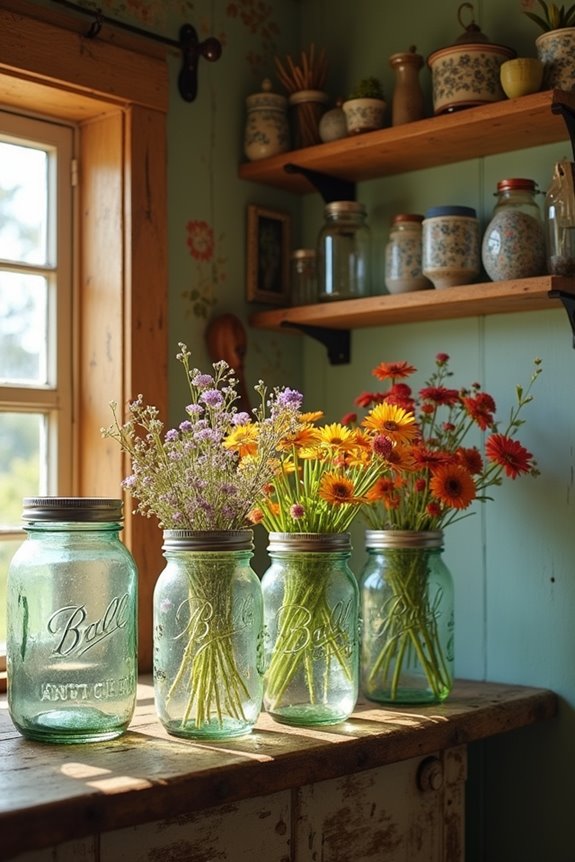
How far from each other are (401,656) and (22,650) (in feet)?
2.22

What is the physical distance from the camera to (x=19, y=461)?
2.19 meters

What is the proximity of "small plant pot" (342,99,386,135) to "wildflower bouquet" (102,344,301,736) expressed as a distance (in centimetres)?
84

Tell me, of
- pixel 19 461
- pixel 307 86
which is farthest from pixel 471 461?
pixel 307 86

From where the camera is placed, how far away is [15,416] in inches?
86.1

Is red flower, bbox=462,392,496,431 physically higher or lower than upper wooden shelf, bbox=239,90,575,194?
lower

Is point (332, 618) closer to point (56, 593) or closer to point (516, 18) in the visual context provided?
point (56, 593)

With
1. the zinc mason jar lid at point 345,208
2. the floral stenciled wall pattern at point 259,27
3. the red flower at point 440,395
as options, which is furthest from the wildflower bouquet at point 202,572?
the floral stenciled wall pattern at point 259,27

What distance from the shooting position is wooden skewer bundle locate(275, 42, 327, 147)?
8.03 feet

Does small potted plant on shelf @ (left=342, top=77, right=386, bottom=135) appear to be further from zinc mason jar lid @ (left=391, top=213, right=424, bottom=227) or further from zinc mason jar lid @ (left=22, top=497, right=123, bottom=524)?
zinc mason jar lid @ (left=22, top=497, right=123, bottom=524)

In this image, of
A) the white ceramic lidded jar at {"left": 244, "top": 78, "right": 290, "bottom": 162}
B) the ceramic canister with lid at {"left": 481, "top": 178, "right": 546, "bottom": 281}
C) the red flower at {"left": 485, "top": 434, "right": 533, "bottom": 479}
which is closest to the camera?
the red flower at {"left": 485, "top": 434, "right": 533, "bottom": 479}

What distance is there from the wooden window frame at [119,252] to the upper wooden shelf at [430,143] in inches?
12.3

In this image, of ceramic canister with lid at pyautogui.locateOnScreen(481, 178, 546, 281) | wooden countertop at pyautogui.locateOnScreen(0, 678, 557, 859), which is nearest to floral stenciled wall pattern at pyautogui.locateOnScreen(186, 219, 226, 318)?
ceramic canister with lid at pyautogui.locateOnScreen(481, 178, 546, 281)

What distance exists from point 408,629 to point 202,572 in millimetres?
472

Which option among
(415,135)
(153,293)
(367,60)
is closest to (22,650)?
(153,293)
